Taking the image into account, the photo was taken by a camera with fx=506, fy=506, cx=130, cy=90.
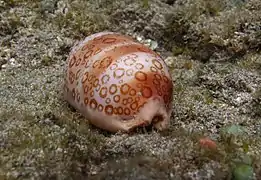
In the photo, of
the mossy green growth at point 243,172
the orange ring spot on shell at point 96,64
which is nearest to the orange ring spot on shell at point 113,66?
the orange ring spot on shell at point 96,64

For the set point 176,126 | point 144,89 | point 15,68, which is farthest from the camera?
point 15,68

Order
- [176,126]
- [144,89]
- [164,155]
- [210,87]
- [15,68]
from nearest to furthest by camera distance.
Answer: [164,155], [144,89], [176,126], [210,87], [15,68]

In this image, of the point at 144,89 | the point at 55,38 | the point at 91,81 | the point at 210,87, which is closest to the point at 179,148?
the point at 144,89

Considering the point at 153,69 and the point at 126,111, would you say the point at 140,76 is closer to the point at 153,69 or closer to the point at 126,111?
the point at 153,69

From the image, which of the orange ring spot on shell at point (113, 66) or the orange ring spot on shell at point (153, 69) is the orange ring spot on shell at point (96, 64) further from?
the orange ring spot on shell at point (153, 69)

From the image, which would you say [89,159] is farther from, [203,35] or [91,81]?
[203,35]

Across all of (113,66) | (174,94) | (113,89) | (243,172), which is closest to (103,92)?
(113,89)

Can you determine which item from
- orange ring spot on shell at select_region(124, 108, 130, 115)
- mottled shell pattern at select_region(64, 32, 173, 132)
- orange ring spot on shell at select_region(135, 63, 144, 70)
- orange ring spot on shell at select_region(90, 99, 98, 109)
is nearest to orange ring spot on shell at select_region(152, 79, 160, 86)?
mottled shell pattern at select_region(64, 32, 173, 132)

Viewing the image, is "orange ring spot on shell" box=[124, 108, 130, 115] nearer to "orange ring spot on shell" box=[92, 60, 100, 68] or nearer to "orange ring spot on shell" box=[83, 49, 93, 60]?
"orange ring spot on shell" box=[92, 60, 100, 68]
